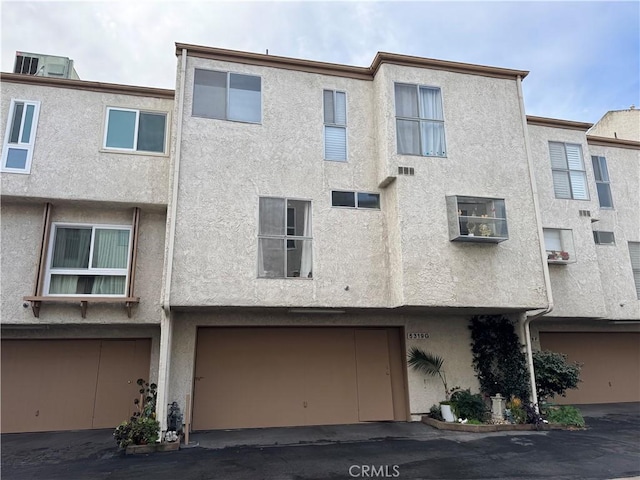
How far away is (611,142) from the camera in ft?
45.7

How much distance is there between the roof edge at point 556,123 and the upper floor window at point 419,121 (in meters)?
3.80

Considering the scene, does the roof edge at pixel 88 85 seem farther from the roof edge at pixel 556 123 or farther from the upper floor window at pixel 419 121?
the roof edge at pixel 556 123

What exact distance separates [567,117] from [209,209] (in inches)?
429

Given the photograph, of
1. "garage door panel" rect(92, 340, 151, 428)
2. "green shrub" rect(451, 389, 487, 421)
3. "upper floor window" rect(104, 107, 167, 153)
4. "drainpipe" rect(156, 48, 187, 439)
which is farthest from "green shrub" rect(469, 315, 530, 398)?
"upper floor window" rect(104, 107, 167, 153)

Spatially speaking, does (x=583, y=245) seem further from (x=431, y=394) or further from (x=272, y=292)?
(x=272, y=292)

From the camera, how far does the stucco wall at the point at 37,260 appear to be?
31.1 feet

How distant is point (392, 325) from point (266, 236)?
13.9ft

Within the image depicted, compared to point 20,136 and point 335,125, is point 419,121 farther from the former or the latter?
point 20,136

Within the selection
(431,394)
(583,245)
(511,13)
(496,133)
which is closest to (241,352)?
(431,394)

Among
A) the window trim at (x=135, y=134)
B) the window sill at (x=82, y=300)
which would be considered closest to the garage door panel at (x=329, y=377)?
the window sill at (x=82, y=300)

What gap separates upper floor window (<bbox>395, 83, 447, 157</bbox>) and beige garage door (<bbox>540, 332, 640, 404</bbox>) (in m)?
7.17

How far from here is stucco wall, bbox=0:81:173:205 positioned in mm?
9750

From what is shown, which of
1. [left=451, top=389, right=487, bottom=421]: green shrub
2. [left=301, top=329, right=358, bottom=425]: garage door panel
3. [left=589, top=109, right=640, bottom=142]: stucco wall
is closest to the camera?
[left=451, top=389, right=487, bottom=421]: green shrub

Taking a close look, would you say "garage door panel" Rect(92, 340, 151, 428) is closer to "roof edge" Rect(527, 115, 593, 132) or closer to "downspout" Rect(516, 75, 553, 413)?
"downspout" Rect(516, 75, 553, 413)
